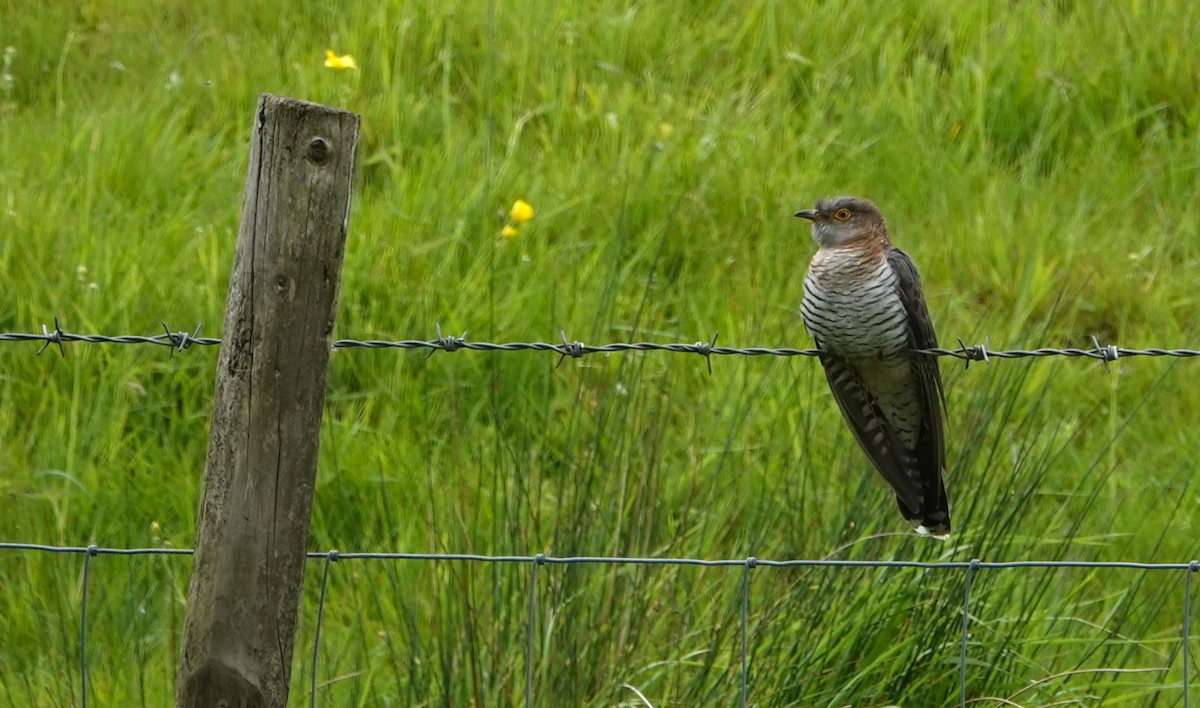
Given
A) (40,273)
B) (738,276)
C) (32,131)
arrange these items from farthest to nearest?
(32,131), (738,276), (40,273)

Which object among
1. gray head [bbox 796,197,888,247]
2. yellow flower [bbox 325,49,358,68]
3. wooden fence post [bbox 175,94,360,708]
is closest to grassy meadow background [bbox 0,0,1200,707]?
yellow flower [bbox 325,49,358,68]

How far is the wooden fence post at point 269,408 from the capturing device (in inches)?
95.0

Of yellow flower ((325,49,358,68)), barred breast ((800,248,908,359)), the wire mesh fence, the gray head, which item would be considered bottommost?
the wire mesh fence

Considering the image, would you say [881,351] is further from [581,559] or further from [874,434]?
[581,559]

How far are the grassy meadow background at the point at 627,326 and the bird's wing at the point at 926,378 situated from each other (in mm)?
107

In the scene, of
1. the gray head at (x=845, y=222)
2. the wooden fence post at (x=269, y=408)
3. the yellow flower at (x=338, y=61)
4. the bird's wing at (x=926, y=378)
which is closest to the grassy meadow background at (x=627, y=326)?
Result: the bird's wing at (x=926, y=378)

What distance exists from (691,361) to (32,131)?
2884 millimetres

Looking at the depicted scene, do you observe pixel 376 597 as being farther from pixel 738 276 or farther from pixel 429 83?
pixel 429 83

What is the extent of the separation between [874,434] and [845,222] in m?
0.55

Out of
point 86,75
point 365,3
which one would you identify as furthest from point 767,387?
point 86,75

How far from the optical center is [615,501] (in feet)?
12.5

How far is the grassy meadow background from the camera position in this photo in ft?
12.2

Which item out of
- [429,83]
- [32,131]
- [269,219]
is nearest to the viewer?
[269,219]

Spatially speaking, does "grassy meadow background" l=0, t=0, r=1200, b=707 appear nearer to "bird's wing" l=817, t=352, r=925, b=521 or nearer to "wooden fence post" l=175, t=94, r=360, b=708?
"bird's wing" l=817, t=352, r=925, b=521
